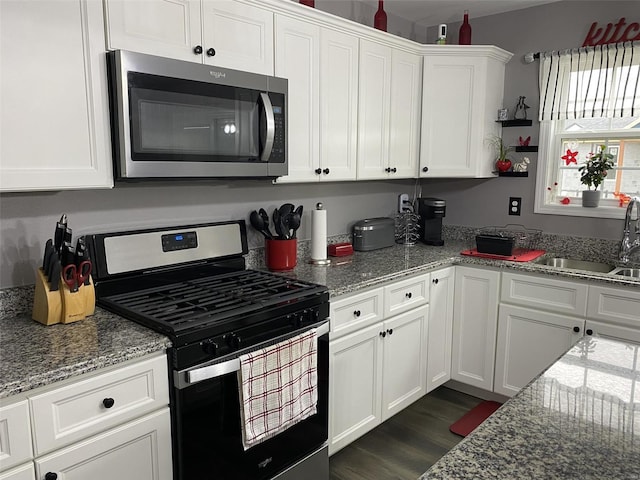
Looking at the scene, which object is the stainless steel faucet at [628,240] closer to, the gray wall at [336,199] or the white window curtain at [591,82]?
the gray wall at [336,199]

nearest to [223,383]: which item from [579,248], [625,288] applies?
[625,288]

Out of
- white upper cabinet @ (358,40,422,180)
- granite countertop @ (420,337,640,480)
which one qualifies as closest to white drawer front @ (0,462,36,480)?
granite countertop @ (420,337,640,480)

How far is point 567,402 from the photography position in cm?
112

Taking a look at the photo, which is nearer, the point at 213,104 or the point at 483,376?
the point at 213,104

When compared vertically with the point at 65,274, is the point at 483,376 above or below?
below

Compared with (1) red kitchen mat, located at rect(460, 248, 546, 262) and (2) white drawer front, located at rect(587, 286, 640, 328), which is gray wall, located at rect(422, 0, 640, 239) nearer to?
(1) red kitchen mat, located at rect(460, 248, 546, 262)

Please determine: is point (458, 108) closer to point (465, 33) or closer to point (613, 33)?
point (465, 33)

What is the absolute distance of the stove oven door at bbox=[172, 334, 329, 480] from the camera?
1648 mm

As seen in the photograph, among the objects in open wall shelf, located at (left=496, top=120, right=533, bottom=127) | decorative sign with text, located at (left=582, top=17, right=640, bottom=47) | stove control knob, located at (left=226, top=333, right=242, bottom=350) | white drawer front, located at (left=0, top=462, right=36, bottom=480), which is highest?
decorative sign with text, located at (left=582, top=17, right=640, bottom=47)

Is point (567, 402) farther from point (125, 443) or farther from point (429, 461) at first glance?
point (429, 461)

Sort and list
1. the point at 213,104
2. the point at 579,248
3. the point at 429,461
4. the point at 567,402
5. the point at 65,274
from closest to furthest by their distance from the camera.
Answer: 1. the point at 567,402
2. the point at 65,274
3. the point at 213,104
4. the point at 429,461
5. the point at 579,248

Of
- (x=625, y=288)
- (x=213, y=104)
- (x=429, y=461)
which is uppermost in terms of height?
(x=213, y=104)

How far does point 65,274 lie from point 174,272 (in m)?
0.56

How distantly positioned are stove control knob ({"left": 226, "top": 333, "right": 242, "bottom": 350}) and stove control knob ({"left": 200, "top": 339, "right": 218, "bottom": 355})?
0.21 ft
